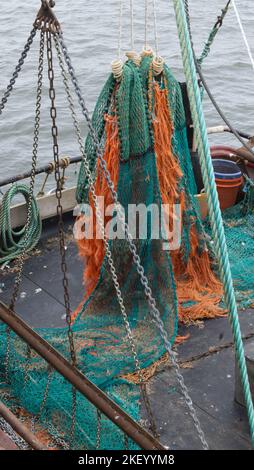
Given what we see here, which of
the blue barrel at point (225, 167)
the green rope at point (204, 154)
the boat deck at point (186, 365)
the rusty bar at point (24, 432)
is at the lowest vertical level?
Answer: the boat deck at point (186, 365)

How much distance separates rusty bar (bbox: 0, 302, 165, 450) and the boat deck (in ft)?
4.31

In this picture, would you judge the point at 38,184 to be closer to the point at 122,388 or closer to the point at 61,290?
the point at 61,290

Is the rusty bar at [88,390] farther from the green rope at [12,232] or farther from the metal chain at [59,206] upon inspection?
the green rope at [12,232]

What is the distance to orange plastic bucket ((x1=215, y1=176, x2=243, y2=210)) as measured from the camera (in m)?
7.73

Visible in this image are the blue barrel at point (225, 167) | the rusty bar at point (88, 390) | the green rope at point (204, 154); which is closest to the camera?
the green rope at point (204, 154)

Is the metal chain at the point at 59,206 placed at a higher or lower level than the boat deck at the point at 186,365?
higher

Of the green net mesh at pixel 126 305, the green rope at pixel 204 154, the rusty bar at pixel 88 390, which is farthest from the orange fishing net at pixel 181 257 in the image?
the green rope at pixel 204 154

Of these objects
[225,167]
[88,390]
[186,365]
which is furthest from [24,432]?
[225,167]

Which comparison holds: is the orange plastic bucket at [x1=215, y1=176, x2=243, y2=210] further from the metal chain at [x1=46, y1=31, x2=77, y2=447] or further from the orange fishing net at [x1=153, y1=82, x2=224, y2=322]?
the metal chain at [x1=46, y1=31, x2=77, y2=447]

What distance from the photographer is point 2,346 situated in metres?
5.63

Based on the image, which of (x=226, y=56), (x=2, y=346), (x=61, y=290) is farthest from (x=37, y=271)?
(x=226, y=56)

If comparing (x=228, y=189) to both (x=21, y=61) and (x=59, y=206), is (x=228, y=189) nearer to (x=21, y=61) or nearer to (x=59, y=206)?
(x=59, y=206)

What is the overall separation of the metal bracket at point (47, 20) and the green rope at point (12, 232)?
3.08 metres

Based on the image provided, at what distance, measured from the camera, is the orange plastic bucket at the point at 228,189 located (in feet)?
25.3
